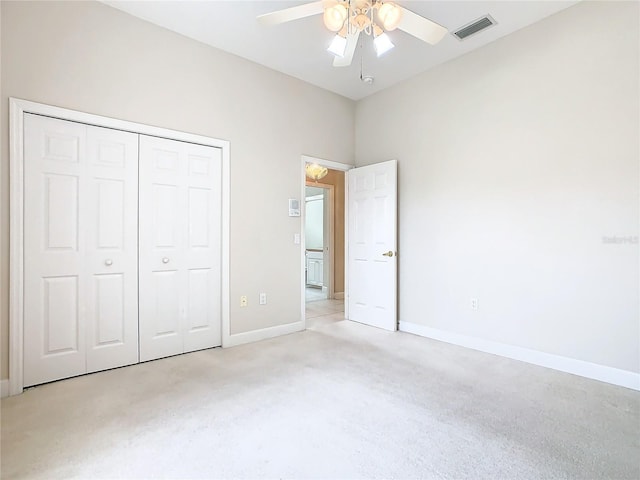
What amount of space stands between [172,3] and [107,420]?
10.3 feet

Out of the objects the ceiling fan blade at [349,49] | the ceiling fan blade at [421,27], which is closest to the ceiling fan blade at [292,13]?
the ceiling fan blade at [349,49]

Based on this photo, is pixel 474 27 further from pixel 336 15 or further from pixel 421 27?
pixel 336 15

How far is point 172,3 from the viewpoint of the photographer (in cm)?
277

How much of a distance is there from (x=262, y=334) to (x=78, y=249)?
6.37 ft

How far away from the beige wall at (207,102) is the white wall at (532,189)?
1321mm

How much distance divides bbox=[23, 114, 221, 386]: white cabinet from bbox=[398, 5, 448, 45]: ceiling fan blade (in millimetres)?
2125

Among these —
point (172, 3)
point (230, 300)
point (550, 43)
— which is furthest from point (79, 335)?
point (550, 43)

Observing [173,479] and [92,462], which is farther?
[92,462]

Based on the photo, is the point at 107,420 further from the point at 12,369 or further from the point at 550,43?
the point at 550,43

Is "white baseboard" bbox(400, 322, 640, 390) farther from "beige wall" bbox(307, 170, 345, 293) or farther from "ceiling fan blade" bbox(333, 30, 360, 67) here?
"ceiling fan blade" bbox(333, 30, 360, 67)

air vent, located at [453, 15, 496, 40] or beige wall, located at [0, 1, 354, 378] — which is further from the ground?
air vent, located at [453, 15, 496, 40]

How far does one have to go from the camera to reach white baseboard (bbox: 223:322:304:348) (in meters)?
3.55

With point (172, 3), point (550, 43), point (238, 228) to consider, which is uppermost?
point (172, 3)

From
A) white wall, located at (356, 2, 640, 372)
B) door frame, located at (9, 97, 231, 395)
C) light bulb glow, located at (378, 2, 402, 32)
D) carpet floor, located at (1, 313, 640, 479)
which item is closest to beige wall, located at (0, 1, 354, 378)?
door frame, located at (9, 97, 231, 395)
